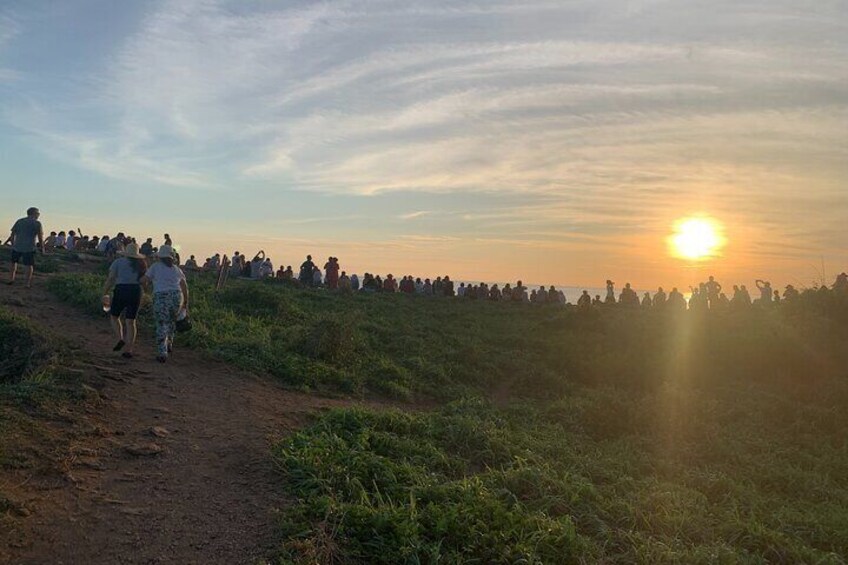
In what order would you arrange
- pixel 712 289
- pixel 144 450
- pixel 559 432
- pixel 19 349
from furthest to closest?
pixel 712 289 < pixel 559 432 < pixel 19 349 < pixel 144 450

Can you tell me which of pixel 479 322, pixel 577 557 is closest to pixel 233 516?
pixel 577 557

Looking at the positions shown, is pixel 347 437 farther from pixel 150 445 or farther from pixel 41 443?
pixel 41 443

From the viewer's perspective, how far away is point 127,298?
8773mm

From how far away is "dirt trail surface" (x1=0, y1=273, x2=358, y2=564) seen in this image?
169 inches

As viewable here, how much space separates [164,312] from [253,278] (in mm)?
15803

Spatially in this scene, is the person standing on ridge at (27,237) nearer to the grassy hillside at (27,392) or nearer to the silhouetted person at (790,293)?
the grassy hillside at (27,392)

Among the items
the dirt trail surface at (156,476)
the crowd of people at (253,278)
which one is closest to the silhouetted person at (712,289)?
the crowd of people at (253,278)

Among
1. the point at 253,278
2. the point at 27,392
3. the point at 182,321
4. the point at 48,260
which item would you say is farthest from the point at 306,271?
the point at 27,392

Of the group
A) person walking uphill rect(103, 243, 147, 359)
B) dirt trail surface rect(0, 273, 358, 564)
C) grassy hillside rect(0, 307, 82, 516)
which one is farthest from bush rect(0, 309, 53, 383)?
person walking uphill rect(103, 243, 147, 359)

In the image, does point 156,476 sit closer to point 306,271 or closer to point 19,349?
point 19,349

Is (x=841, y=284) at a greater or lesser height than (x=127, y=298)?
greater

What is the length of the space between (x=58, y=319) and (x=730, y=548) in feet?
34.4

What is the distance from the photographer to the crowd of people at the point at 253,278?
8977 mm

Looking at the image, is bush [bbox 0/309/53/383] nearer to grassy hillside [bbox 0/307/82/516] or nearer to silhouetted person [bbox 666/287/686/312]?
grassy hillside [bbox 0/307/82/516]
